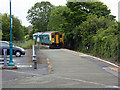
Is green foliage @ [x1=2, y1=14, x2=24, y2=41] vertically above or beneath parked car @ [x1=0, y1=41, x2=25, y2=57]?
above

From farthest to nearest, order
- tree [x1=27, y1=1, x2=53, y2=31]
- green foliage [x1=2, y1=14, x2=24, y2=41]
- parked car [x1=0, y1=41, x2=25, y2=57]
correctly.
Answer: tree [x1=27, y1=1, x2=53, y2=31], green foliage [x1=2, y1=14, x2=24, y2=41], parked car [x1=0, y1=41, x2=25, y2=57]

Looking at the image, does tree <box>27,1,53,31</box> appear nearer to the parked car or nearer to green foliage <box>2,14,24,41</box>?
green foliage <box>2,14,24,41</box>

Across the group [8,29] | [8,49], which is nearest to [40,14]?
[8,29]

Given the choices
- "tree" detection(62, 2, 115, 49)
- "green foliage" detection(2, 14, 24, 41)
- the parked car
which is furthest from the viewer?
"green foliage" detection(2, 14, 24, 41)

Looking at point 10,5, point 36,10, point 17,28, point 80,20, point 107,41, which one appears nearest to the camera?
point 10,5

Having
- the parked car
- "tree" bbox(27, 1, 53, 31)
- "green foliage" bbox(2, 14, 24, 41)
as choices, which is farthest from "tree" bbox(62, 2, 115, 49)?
"tree" bbox(27, 1, 53, 31)

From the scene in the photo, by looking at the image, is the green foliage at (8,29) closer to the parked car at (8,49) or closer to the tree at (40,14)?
the tree at (40,14)

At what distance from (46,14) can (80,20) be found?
3782 cm

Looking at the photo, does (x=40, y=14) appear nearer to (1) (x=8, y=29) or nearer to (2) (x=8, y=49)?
(1) (x=8, y=29)

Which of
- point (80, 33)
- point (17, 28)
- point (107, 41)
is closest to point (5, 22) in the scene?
point (17, 28)

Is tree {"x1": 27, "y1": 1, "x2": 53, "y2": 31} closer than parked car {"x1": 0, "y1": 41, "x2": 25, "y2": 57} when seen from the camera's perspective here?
No

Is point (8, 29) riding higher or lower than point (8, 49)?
higher

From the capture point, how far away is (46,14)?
84.8 meters

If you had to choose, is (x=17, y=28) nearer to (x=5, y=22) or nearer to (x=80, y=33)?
(x=5, y=22)
